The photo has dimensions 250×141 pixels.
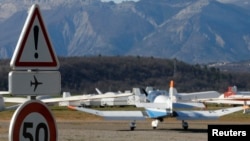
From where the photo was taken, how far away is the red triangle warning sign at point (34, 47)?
25.1ft

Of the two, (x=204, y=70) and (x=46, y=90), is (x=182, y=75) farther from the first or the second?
(x=46, y=90)

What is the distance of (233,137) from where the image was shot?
Result: 11617mm

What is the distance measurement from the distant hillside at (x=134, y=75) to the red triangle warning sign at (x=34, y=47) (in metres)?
134

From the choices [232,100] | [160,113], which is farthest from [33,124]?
[232,100]

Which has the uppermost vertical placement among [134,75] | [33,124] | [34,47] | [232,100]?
[134,75]

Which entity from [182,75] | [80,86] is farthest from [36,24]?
[182,75]

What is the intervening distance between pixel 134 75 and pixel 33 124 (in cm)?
15048

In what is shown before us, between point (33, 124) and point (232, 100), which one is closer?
point (33, 124)

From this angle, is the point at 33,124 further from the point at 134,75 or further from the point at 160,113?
the point at 134,75

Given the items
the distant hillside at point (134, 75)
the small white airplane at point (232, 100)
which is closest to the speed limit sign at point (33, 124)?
the small white airplane at point (232, 100)

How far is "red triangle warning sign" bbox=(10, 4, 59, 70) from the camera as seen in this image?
7645 millimetres

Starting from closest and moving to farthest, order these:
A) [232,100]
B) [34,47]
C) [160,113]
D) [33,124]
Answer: [33,124] → [34,47] → [160,113] → [232,100]

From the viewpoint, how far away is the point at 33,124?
767cm

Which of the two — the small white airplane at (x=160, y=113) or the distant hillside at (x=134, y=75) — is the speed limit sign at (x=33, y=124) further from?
the distant hillside at (x=134, y=75)
